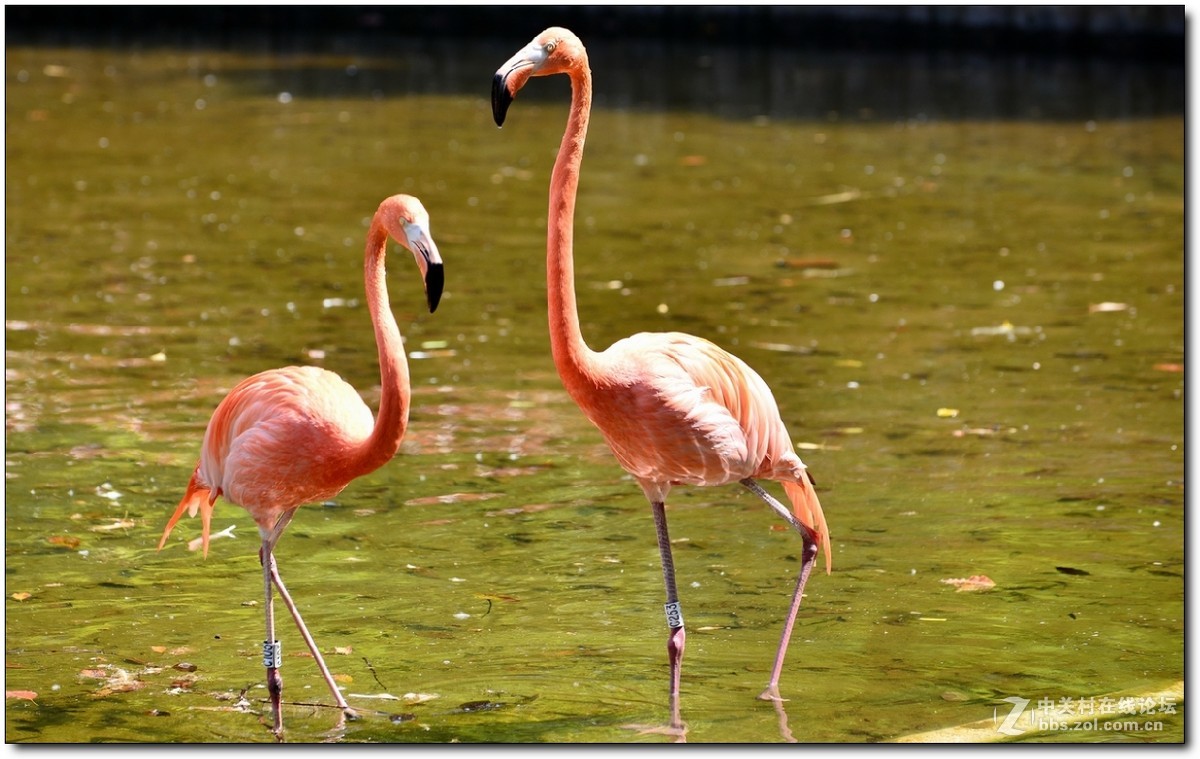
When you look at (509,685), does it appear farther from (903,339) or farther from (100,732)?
(903,339)

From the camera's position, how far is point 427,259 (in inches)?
154

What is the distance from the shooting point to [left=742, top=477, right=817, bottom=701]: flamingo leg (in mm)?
4344

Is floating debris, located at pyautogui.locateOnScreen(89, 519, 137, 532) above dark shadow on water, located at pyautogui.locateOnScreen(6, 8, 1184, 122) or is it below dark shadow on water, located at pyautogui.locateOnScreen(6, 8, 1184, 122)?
below

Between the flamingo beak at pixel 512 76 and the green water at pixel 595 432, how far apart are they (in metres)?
1.48

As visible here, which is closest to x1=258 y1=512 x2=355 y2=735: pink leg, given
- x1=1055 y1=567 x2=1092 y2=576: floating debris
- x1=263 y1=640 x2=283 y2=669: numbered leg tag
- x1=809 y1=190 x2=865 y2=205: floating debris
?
x1=263 y1=640 x2=283 y2=669: numbered leg tag

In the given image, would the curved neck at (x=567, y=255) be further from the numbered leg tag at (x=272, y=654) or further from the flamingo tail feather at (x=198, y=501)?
the flamingo tail feather at (x=198, y=501)

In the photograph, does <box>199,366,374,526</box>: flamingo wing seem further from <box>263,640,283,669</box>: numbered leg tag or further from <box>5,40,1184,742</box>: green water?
<box>5,40,1184,742</box>: green water

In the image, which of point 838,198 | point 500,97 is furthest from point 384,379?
point 838,198

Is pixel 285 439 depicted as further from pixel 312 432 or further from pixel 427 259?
pixel 427 259

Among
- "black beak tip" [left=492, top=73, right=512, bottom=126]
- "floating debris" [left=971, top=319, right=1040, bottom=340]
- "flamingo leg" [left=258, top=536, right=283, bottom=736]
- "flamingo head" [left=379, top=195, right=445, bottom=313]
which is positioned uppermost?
"black beak tip" [left=492, top=73, right=512, bottom=126]

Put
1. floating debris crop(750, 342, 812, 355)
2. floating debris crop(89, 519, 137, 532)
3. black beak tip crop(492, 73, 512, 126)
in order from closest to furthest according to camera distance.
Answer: black beak tip crop(492, 73, 512, 126) → floating debris crop(89, 519, 137, 532) → floating debris crop(750, 342, 812, 355)

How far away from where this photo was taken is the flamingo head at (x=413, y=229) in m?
3.90

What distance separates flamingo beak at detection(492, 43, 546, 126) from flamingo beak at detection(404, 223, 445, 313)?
34cm

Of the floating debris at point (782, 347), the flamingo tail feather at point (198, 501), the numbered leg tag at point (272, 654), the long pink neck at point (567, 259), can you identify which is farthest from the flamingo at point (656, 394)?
the floating debris at point (782, 347)
